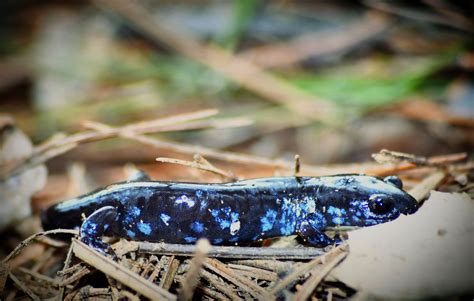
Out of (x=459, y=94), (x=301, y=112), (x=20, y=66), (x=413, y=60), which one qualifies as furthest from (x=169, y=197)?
(x=20, y=66)

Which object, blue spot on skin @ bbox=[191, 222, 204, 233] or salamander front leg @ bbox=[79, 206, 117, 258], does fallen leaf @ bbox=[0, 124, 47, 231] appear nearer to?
salamander front leg @ bbox=[79, 206, 117, 258]

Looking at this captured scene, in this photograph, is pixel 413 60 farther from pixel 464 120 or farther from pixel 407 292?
pixel 407 292

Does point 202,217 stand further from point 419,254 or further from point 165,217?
point 419,254

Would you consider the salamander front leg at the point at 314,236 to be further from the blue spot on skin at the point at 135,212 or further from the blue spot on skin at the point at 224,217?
the blue spot on skin at the point at 135,212

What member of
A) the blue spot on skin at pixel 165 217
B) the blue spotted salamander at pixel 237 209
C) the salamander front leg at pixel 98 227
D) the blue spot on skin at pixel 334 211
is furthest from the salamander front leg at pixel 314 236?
the salamander front leg at pixel 98 227

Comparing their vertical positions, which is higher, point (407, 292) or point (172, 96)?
point (172, 96)

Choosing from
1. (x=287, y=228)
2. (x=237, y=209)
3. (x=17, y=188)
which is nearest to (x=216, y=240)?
(x=237, y=209)

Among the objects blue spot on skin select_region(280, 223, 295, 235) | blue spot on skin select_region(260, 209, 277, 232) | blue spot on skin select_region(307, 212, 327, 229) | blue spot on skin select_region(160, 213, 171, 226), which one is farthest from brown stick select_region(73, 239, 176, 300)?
blue spot on skin select_region(307, 212, 327, 229)
